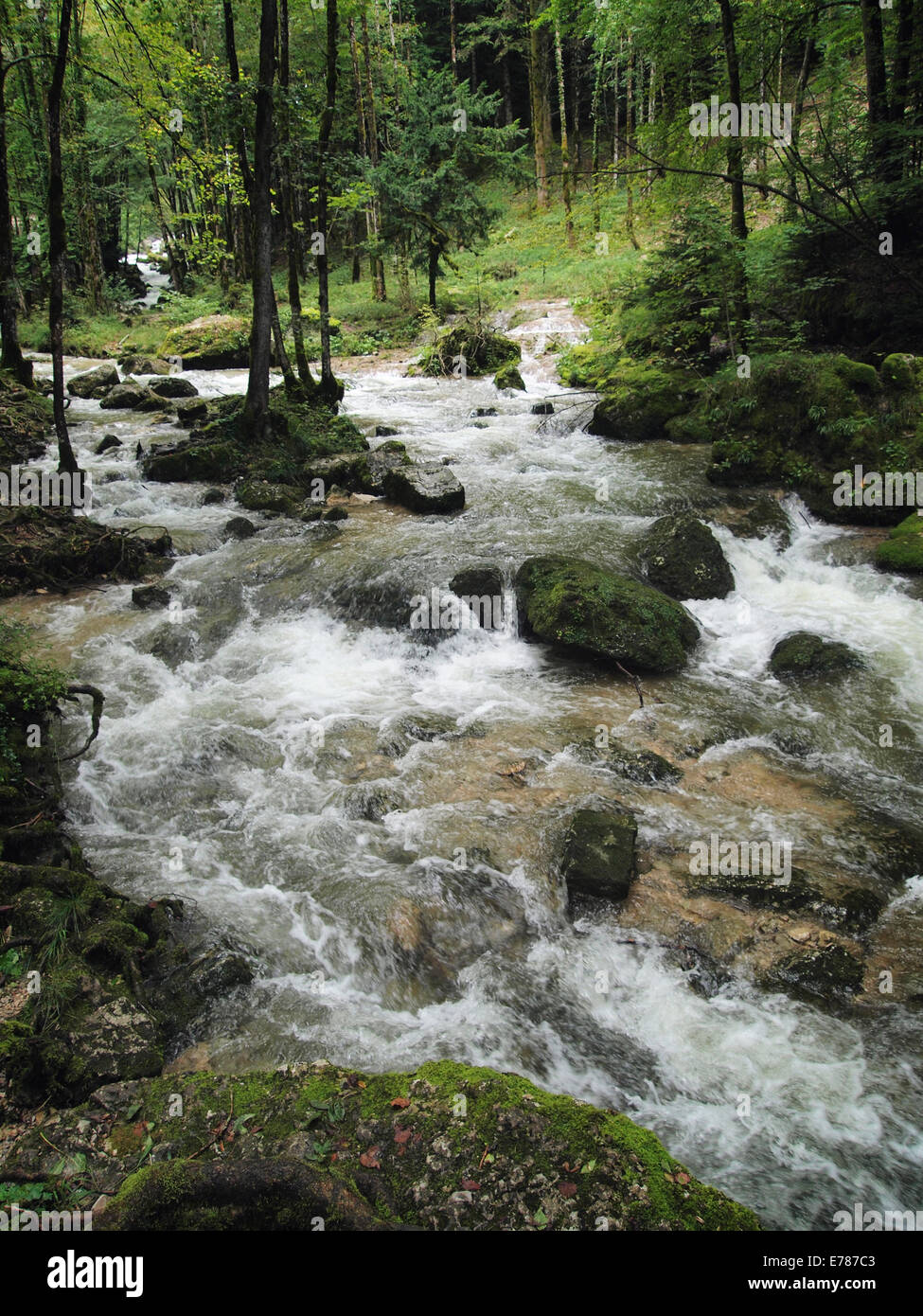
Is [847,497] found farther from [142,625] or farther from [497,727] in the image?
[142,625]

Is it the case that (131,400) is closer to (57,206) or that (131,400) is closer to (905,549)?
(57,206)

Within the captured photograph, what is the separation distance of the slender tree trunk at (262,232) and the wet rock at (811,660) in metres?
10.9

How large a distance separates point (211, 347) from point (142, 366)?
245cm

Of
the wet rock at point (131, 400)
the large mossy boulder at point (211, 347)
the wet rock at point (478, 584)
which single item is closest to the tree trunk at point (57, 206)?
the wet rock at point (478, 584)

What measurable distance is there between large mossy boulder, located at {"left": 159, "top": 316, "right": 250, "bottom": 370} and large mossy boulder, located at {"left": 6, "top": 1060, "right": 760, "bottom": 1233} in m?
24.9

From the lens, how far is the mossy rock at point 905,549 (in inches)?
385

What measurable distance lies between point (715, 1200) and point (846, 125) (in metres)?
17.9

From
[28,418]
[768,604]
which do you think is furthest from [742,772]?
[28,418]

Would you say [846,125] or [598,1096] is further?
[846,125]

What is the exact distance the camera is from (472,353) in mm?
23391

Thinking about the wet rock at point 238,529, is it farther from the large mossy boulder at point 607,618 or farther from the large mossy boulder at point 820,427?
the large mossy boulder at point 820,427

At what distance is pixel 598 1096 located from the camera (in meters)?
3.91

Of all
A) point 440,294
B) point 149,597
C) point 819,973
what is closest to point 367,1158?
point 819,973

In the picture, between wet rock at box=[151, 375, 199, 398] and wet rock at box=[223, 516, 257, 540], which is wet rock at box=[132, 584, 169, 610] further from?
wet rock at box=[151, 375, 199, 398]
